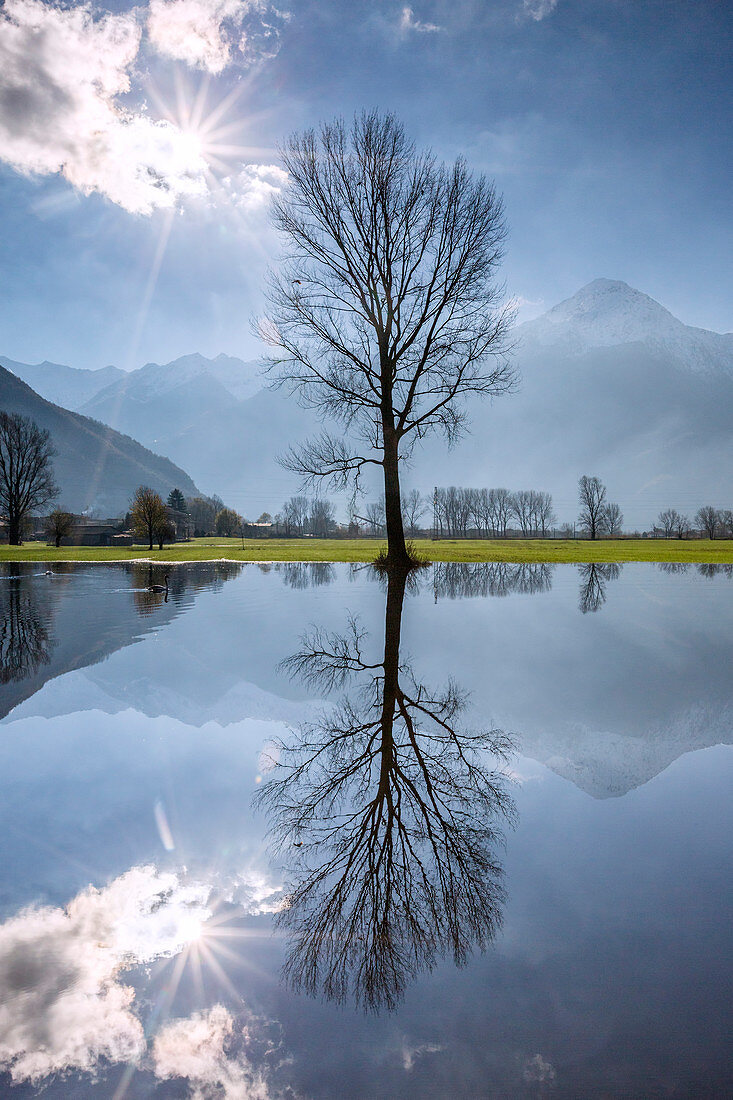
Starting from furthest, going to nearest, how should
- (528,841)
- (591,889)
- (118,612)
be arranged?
(118,612) < (528,841) < (591,889)

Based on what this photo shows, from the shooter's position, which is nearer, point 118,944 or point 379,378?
point 118,944

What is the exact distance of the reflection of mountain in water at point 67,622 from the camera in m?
5.60

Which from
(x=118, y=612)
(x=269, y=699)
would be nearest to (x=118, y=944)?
(x=269, y=699)

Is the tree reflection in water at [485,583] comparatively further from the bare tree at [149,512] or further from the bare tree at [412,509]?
the bare tree at [412,509]

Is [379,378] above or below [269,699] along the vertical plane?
above

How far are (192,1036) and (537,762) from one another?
90.8 inches

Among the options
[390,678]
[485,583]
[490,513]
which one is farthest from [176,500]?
[390,678]

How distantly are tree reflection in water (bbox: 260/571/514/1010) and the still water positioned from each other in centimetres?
1

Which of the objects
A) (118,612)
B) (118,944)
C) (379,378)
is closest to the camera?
(118,944)

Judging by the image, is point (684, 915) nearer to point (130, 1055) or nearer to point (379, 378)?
point (130, 1055)

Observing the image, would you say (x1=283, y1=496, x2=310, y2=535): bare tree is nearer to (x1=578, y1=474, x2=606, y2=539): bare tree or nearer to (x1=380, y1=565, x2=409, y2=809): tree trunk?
(x1=578, y1=474, x2=606, y2=539): bare tree

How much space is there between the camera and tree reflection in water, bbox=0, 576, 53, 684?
568 centimetres

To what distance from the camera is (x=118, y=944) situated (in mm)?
1854

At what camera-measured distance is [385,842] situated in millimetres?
2375
